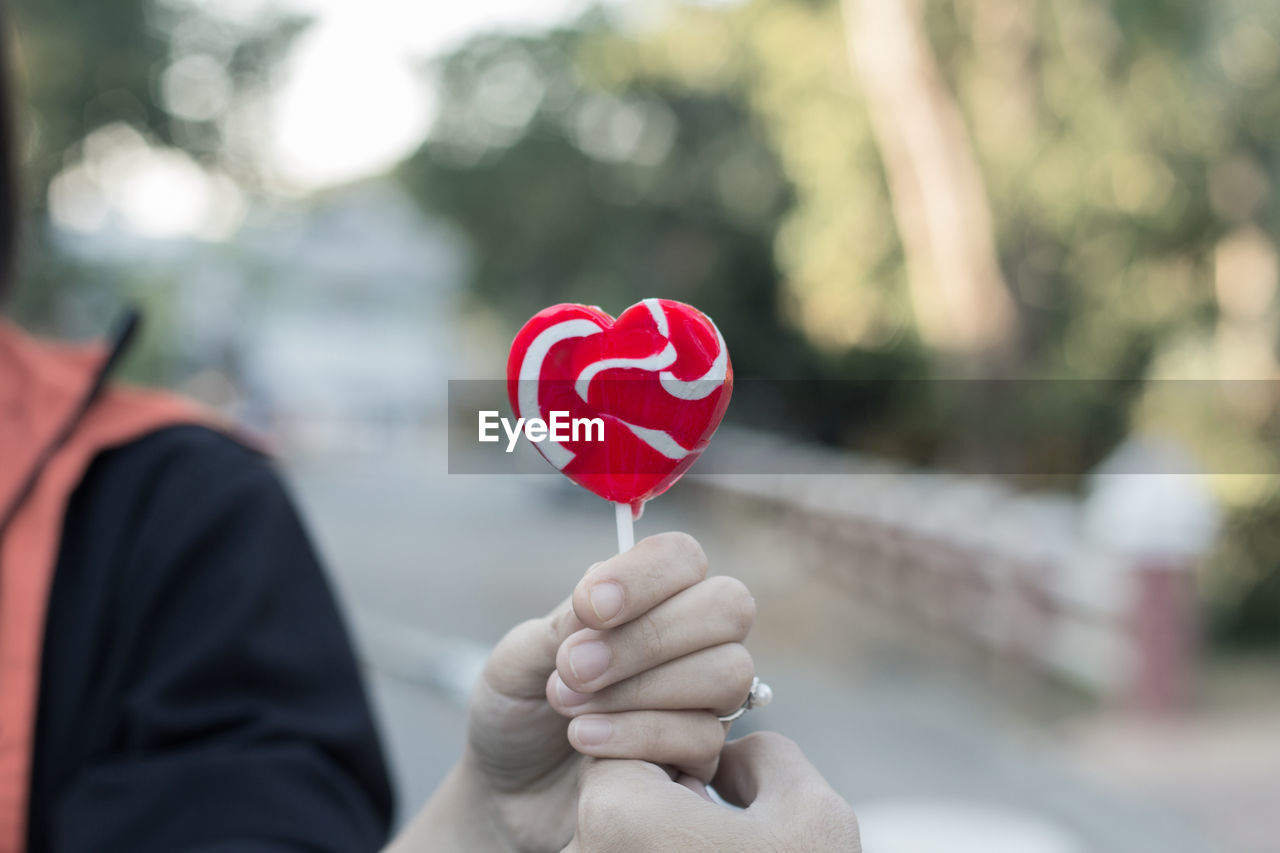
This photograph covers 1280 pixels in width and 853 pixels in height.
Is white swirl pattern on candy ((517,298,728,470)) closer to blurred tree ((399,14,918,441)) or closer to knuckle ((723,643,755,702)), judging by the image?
knuckle ((723,643,755,702))

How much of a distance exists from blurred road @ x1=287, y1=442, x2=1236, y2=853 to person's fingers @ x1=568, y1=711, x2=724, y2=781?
0.92 meters

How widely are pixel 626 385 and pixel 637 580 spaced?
17 centimetres

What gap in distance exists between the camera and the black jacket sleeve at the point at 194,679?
116 centimetres

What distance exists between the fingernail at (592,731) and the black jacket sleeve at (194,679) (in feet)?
1.35

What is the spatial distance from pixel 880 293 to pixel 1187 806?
7864mm

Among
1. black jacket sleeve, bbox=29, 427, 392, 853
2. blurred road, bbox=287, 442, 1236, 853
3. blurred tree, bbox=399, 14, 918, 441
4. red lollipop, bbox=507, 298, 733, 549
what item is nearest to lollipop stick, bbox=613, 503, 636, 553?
red lollipop, bbox=507, 298, 733, 549

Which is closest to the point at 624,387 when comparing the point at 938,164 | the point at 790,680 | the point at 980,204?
the point at 790,680

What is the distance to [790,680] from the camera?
257 inches

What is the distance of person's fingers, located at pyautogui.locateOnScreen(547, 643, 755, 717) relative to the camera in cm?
91

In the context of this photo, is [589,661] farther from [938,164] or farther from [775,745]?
[938,164]

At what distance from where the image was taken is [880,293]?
39.3 ft

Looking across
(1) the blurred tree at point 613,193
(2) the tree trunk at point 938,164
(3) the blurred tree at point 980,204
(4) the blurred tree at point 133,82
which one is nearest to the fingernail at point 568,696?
(4) the blurred tree at point 133,82

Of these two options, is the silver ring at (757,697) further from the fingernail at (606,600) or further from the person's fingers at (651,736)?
the fingernail at (606,600)

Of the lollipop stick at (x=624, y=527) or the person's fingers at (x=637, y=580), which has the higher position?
the lollipop stick at (x=624, y=527)
